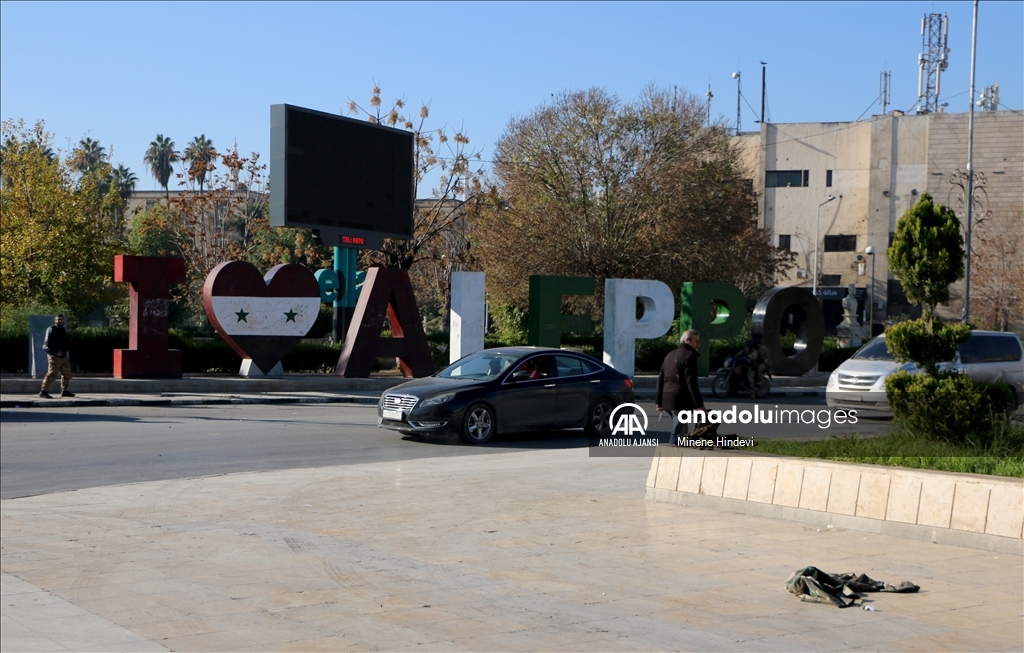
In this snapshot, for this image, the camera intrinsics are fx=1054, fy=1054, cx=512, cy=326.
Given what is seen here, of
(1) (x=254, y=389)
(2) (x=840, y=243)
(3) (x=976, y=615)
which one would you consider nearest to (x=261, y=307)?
(1) (x=254, y=389)

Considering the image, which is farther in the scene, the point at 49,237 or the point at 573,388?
the point at 49,237

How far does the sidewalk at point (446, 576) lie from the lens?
18.6 ft

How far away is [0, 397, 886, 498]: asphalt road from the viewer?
4.40m

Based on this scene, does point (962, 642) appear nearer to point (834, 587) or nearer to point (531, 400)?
point (834, 587)

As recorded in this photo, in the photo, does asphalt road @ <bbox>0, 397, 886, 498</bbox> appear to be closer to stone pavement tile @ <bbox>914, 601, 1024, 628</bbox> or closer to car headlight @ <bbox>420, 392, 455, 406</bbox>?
car headlight @ <bbox>420, 392, 455, 406</bbox>

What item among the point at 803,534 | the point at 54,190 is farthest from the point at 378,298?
the point at 803,534

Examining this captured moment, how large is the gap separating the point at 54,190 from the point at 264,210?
23636 millimetres

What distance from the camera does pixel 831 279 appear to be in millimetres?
66500

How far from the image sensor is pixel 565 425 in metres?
17.0

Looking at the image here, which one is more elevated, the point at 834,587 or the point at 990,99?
the point at 990,99

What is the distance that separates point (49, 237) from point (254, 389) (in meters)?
11.0

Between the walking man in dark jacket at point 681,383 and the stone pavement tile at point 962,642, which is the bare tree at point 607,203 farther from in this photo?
the stone pavement tile at point 962,642

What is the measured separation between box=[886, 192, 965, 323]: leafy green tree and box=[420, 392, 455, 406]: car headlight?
6595 millimetres

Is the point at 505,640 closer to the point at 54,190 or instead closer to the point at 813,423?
the point at 813,423
